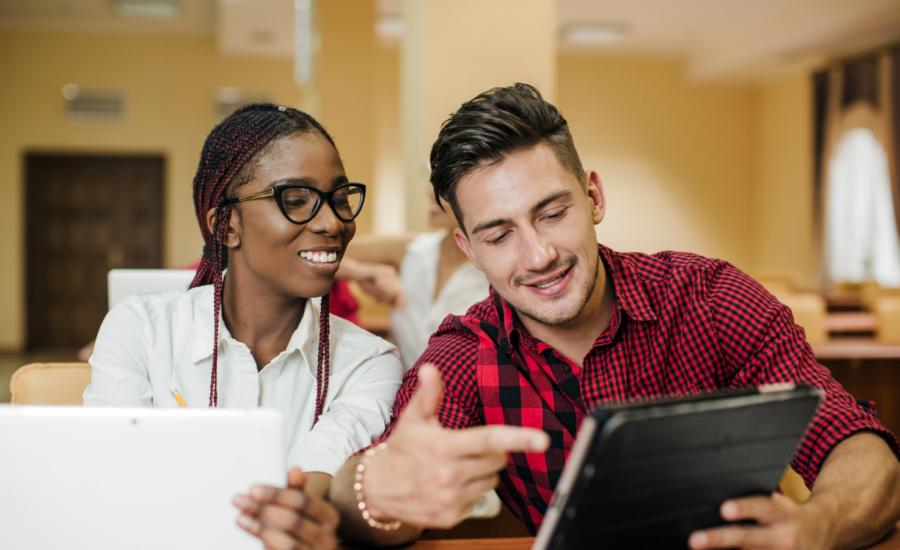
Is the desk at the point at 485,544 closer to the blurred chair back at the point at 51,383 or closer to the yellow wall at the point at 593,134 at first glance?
the blurred chair back at the point at 51,383

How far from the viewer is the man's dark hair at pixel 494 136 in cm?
132

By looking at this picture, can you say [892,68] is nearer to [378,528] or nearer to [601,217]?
[601,217]

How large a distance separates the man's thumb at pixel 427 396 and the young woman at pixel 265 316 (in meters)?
0.39

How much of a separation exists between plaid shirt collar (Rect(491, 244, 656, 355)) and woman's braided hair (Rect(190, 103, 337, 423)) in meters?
0.35

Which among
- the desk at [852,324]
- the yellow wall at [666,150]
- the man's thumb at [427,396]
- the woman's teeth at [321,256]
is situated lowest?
the desk at [852,324]

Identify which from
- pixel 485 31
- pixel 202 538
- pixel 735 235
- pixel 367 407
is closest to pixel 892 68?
pixel 735 235

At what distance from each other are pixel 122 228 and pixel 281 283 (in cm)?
837

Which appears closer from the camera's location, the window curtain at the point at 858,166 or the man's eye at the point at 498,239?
the man's eye at the point at 498,239

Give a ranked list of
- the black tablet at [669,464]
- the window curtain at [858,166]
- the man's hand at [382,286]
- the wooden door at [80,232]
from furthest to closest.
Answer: the wooden door at [80,232]
the window curtain at [858,166]
the man's hand at [382,286]
the black tablet at [669,464]

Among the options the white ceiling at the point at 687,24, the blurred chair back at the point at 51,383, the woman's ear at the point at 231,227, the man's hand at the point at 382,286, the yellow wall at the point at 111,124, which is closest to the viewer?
the woman's ear at the point at 231,227

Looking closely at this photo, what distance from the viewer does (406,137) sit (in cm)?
440

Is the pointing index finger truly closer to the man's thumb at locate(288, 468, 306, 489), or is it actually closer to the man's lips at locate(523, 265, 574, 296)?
the man's thumb at locate(288, 468, 306, 489)

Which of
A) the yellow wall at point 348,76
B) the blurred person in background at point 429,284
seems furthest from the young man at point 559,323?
the yellow wall at point 348,76

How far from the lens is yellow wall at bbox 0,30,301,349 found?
28.0 ft
